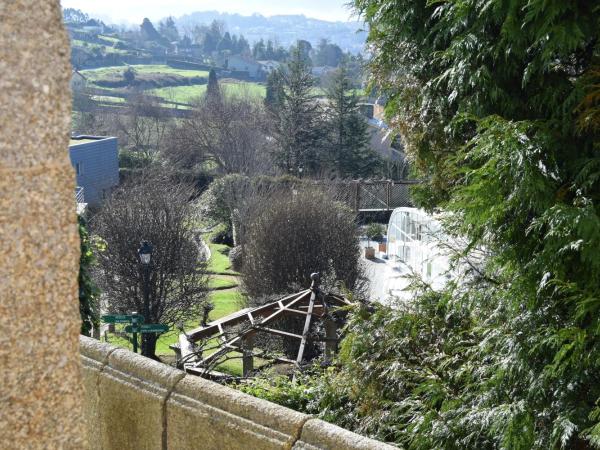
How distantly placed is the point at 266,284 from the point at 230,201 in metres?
13.7

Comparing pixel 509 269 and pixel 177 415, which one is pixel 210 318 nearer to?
pixel 509 269

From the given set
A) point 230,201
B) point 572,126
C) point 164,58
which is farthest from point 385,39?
point 164,58

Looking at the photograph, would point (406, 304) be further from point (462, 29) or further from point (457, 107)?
point (462, 29)

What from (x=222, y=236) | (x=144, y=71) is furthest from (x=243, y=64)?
(x=222, y=236)

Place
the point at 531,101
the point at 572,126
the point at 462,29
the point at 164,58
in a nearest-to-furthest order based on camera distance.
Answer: the point at 572,126, the point at 531,101, the point at 462,29, the point at 164,58

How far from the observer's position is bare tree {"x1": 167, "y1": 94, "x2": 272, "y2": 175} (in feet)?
155

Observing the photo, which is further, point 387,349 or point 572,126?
point 387,349

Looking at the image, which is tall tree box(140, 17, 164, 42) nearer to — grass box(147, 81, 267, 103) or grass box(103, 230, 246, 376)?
grass box(147, 81, 267, 103)

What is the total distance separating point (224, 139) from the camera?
50000 mm

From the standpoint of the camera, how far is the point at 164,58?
449ft

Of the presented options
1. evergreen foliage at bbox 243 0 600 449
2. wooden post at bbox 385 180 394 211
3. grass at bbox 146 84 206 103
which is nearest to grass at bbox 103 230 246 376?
wooden post at bbox 385 180 394 211

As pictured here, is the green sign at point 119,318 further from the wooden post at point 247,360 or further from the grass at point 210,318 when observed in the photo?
the grass at point 210,318

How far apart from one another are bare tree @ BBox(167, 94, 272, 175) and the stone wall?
40.5 m

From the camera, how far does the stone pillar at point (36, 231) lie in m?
1.18
